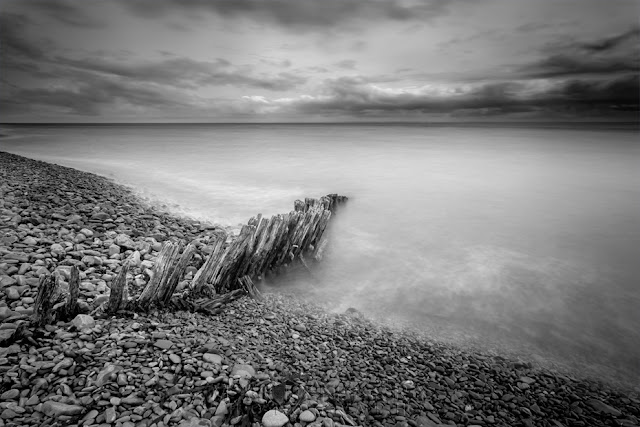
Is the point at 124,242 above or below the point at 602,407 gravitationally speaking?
above

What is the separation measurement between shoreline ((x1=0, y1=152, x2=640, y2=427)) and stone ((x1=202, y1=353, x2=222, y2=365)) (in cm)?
2

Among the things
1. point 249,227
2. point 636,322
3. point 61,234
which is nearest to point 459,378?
point 249,227

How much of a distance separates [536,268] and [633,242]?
4157mm

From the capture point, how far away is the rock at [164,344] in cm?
357

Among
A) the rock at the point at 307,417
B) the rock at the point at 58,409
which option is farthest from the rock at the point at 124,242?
the rock at the point at 307,417

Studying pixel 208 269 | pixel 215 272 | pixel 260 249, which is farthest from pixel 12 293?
pixel 260 249

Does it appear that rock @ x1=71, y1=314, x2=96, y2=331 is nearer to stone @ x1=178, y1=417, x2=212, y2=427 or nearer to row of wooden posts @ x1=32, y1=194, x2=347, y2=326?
row of wooden posts @ x1=32, y1=194, x2=347, y2=326

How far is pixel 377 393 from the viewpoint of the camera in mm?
3568

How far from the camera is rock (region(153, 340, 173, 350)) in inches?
140

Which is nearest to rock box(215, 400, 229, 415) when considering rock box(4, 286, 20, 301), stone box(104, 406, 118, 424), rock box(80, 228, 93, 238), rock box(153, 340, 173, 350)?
stone box(104, 406, 118, 424)

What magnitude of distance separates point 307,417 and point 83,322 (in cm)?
256

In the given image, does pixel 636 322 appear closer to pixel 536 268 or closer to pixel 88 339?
pixel 536 268

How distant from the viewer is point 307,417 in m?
3.02

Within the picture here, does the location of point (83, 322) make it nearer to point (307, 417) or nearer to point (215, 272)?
point (215, 272)
